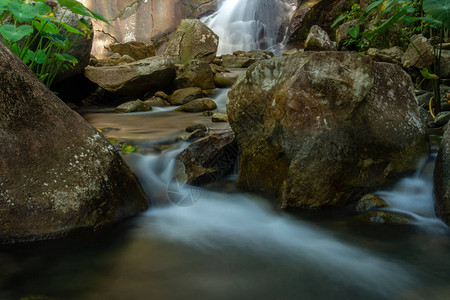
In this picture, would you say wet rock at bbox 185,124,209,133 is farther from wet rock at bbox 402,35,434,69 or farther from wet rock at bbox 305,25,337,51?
wet rock at bbox 305,25,337,51

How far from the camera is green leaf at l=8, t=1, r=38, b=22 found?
105 inches

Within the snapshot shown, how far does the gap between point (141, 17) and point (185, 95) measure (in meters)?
13.8

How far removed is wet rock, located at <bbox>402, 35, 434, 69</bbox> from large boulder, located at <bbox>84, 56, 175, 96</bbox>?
4570 mm

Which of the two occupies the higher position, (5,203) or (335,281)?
(5,203)

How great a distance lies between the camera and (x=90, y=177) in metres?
2.19

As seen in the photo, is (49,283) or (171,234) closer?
(49,283)

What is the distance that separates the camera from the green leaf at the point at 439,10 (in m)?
2.64

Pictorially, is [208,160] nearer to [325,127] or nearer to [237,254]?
[325,127]

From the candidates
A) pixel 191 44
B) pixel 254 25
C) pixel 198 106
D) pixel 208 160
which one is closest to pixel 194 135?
pixel 208 160

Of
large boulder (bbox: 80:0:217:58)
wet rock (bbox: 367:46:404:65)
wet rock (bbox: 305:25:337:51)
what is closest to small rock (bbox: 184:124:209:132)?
wet rock (bbox: 367:46:404:65)

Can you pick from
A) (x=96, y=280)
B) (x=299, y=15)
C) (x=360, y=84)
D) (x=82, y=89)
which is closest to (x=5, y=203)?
(x=96, y=280)

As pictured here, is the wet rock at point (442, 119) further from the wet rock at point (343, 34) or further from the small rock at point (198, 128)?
the wet rock at point (343, 34)

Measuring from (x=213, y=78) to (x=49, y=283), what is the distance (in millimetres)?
7152

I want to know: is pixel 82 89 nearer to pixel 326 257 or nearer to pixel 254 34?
pixel 326 257
